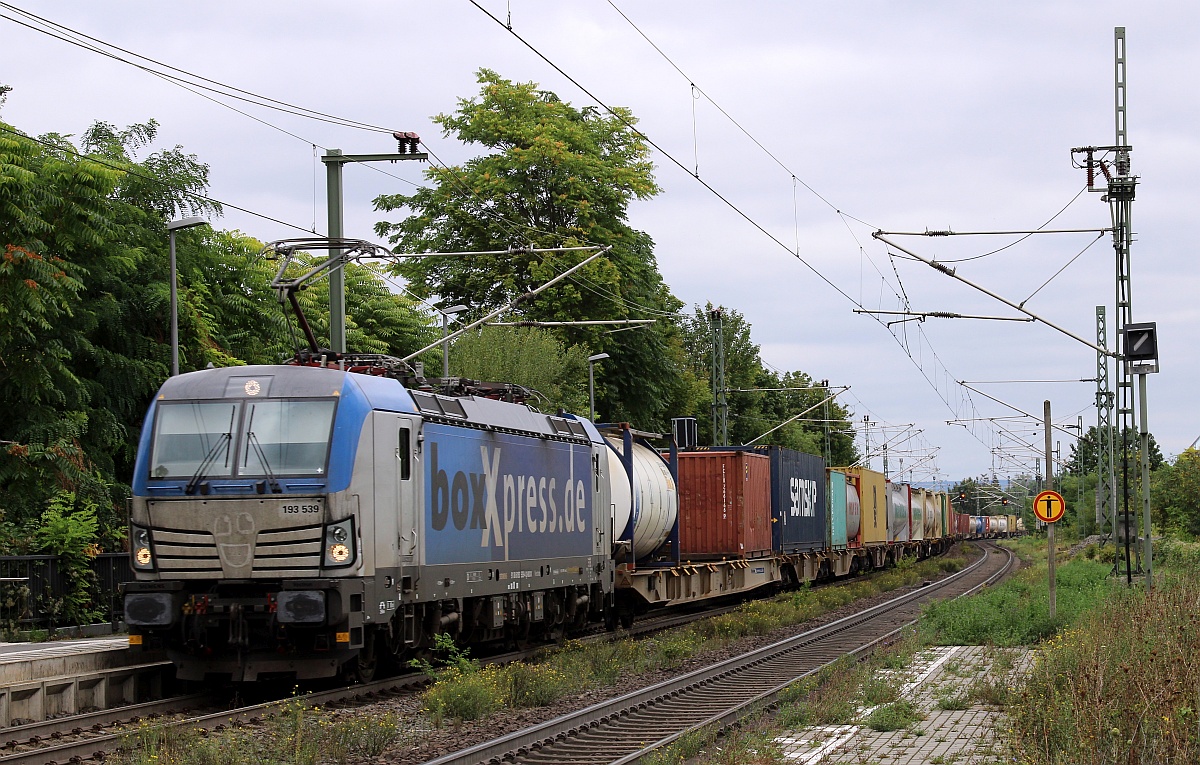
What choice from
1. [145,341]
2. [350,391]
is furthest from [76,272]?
[350,391]

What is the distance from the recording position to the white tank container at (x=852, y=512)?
42.3m

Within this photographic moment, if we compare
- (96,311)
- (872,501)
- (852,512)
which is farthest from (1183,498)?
(96,311)

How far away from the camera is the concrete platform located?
12562 millimetres

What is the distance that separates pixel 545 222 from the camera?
43344 mm

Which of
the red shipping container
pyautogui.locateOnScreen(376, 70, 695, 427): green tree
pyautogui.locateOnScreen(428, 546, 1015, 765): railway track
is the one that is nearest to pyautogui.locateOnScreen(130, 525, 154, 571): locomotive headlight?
pyautogui.locateOnScreen(428, 546, 1015, 765): railway track

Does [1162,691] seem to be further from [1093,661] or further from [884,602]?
[884,602]

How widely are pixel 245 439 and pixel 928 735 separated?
7.28 metres

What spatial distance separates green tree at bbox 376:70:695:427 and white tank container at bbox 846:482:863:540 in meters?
7.29

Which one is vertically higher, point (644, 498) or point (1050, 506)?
point (644, 498)

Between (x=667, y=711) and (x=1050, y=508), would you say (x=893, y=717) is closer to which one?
(x=667, y=711)

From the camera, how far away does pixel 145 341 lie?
28.5 m

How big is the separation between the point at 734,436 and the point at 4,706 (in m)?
64.5

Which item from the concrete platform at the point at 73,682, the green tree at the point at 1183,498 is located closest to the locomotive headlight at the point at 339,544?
the concrete platform at the point at 73,682

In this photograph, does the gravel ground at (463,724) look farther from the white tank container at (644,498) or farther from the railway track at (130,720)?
the white tank container at (644,498)
